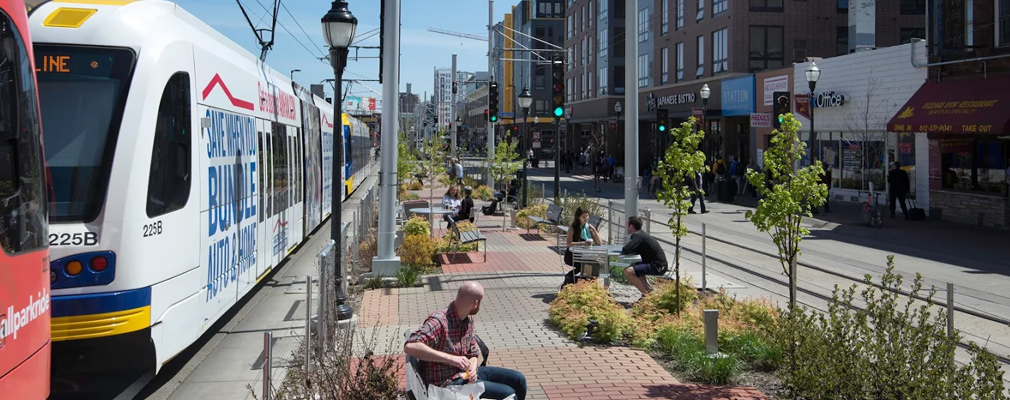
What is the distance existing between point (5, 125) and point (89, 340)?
262 cm

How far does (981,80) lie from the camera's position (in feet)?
82.6

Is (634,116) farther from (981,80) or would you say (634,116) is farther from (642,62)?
(642,62)

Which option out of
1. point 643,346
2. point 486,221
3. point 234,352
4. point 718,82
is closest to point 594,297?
point 643,346

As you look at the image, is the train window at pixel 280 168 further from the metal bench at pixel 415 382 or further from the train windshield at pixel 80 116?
the metal bench at pixel 415 382

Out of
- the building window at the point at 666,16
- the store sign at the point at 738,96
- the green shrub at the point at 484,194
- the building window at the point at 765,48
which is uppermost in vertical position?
the building window at the point at 666,16

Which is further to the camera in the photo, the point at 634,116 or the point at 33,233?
the point at 634,116

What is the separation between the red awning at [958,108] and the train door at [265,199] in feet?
60.3

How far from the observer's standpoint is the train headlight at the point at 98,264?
6.69 m

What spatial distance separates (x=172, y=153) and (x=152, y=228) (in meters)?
0.78

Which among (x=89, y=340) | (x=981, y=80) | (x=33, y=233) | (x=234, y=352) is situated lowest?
(x=234, y=352)

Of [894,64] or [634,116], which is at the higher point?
[894,64]

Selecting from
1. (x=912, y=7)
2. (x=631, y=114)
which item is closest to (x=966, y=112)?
(x=631, y=114)

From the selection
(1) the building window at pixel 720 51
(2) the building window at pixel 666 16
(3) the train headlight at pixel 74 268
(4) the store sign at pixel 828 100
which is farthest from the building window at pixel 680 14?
(3) the train headlight at pixel 74 268

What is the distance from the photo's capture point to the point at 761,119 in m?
40.1
